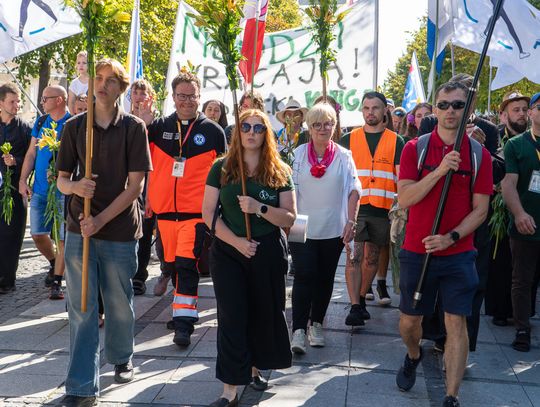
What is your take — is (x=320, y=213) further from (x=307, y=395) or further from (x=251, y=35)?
(x=251, y=35)

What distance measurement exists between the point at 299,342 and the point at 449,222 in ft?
5.81

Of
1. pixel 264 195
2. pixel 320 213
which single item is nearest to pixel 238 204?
pixel 264 195

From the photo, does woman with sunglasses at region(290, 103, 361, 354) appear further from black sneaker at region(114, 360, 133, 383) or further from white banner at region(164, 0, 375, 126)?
white banner at region(164, 0, 375, 126)

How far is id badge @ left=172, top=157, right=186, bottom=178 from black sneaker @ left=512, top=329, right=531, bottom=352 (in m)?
3.13

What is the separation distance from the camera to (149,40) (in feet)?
91.3

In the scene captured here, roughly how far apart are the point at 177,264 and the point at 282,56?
5.30 m

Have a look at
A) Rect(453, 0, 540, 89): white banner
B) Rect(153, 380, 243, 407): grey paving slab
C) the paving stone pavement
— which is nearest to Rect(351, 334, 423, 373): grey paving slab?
the paving stone pavement

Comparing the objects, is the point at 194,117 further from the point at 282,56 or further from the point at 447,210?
the point at 282,56

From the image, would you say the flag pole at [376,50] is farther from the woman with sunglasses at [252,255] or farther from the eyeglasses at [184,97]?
the woman with sunglasses at [252,255]

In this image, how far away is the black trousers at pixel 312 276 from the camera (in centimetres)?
632

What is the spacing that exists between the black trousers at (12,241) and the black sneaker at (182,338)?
301 centimetres

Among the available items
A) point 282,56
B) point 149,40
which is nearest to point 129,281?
point 282,56

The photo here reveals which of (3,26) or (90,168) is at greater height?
(3,26)

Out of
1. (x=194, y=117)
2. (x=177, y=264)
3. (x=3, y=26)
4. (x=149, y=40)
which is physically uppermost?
(x=149, y=40)
